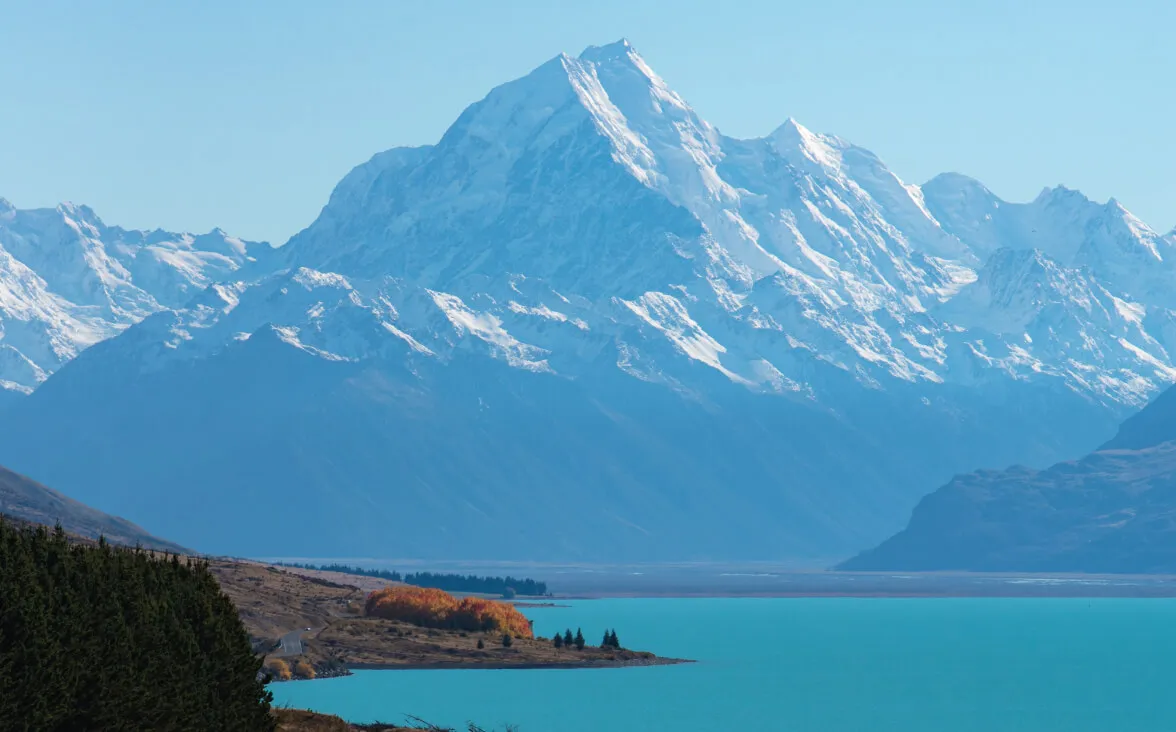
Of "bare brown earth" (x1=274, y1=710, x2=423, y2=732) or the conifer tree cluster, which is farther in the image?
"bare brown earth" (x1=274, y1=710, x2=423, y2=732)

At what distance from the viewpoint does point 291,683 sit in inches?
7229

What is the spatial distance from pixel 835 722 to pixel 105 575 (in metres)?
89.7

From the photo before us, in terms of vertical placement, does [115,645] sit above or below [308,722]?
below

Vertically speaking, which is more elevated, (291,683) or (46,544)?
(291,683)

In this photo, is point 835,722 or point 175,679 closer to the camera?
point 175,679

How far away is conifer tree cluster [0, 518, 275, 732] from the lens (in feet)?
243

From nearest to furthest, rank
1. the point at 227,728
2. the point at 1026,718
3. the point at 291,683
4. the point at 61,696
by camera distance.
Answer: the point at 61,696 → the point at 227,728 → the point at 1026,718 → the point at 291,683

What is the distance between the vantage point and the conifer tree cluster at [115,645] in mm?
73938

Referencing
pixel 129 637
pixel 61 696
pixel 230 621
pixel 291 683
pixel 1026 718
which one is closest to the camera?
pixel 61 696

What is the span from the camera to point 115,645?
263ft

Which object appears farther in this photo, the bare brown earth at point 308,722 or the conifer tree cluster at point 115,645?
the bare brown earth at point 308,722

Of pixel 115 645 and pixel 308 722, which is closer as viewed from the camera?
pixel 115 645

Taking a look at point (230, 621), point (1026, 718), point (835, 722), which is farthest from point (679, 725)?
point (230, 621)

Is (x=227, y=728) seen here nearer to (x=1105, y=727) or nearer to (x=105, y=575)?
(x=105, y=575)
